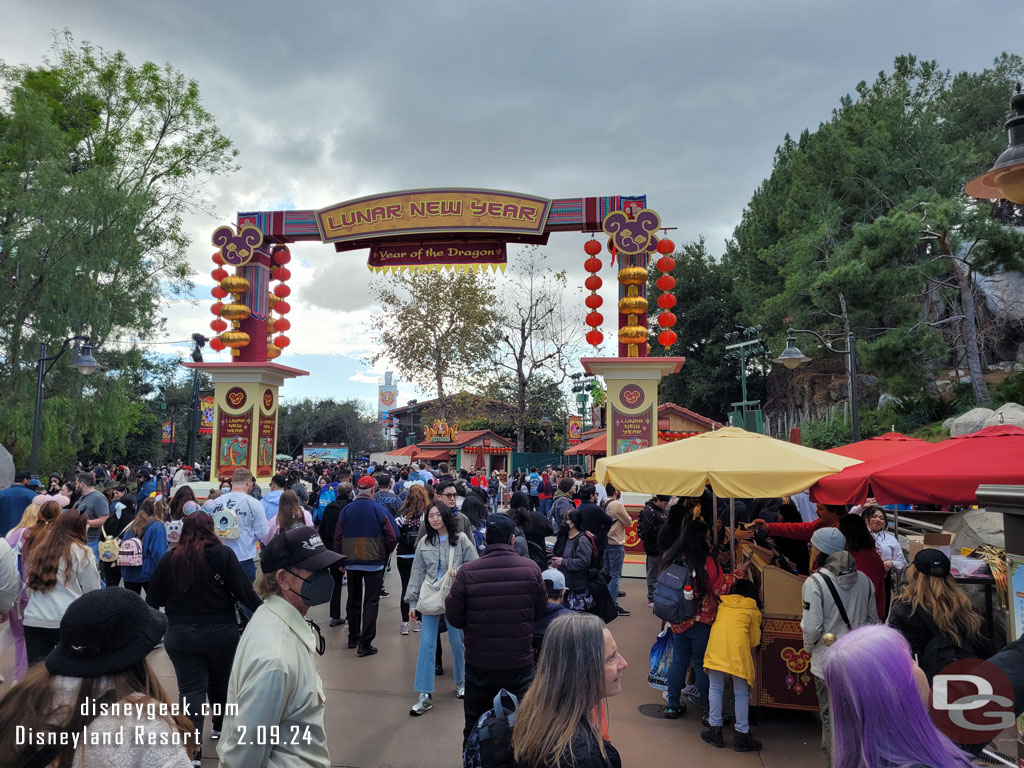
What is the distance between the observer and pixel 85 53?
2383 cm

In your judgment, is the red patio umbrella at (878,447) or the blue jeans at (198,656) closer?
the blue jeans at (198,656)

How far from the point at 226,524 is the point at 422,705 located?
2611 millimetres

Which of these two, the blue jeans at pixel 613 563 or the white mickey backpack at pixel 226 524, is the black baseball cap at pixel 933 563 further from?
the white mickey backpack at pixel 226 524

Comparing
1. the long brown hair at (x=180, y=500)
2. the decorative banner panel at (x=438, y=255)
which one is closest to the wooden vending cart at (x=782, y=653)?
the long brown hair at (x=180, y=500)

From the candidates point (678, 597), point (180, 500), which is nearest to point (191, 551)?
point (180, 500)

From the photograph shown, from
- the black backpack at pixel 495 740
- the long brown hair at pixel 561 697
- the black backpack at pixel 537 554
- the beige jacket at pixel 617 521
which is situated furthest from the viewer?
the beige jacket at pixel 617 521

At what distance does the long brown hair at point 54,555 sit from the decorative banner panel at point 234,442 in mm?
10710

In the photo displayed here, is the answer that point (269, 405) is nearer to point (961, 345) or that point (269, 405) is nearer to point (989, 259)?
point (989, 259)

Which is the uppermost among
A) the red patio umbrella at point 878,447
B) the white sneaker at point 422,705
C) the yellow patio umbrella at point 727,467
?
the red patio umbrella at point 878,447

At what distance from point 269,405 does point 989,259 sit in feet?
58.9

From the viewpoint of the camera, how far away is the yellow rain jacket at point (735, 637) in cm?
482

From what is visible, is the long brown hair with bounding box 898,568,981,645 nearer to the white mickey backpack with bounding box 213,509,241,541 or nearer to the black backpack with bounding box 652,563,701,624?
the black backpack with bounding box 652,563,701,624

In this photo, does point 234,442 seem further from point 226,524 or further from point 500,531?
point 500,531

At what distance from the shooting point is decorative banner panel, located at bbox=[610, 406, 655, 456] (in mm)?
12969
